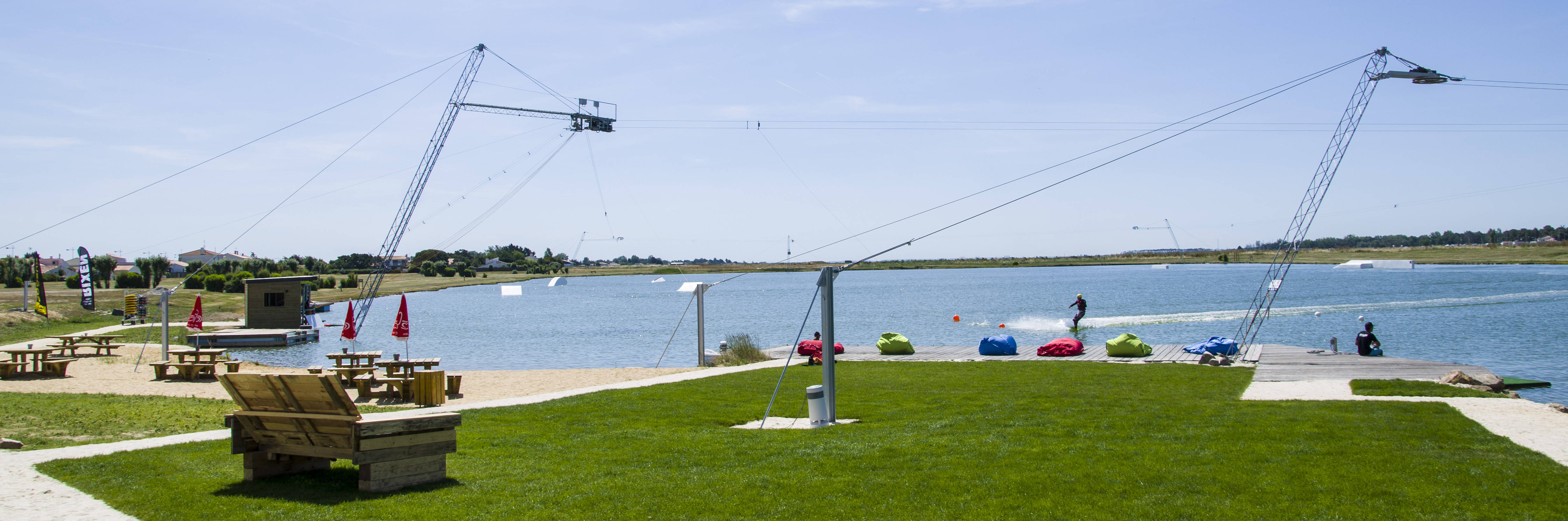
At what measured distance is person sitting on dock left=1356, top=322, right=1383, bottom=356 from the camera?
22344 millimetres

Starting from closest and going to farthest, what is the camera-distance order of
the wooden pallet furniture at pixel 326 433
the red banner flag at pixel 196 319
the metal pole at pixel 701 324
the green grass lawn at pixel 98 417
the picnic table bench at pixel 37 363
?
1. the wooden pallet furniture at pixel 326 433
2. the green grass lawn at pixel 98 417
3. the picnic table bench at pixel 37 363
4. the red banner flag at pixel 196 319
5. the metal pole at pixel 701 324

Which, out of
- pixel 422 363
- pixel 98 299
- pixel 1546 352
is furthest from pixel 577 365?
pixel 98 299

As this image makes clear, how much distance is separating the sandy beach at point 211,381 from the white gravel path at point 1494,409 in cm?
1318

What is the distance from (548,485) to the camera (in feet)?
25.1

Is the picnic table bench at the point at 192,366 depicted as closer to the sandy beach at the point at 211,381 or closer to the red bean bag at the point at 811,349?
the sandy beach at the point at 211,381

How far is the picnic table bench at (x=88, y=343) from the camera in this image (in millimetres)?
23688

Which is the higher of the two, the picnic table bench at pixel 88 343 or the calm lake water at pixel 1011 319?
the picnic table bench at pixel 88 343

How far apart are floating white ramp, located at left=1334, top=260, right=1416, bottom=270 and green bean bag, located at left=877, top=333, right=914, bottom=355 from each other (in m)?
147

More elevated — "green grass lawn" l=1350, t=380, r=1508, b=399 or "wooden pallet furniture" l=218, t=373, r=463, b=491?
"wooden pallet furniture" l=218, t=373, r=463, b=491

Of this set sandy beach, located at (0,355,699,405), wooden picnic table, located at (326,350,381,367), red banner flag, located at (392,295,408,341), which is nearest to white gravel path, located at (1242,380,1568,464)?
sandy beach, located at (0,355,699,405)

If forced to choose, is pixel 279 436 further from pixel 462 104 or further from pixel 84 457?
pixel 462 104

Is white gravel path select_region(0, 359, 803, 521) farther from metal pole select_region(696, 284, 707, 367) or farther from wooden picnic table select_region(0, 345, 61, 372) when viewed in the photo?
metal pole select_region(696, 284, 707, 367)

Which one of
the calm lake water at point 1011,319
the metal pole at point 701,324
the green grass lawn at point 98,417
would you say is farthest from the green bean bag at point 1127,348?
the green grass lawn at point 98,417

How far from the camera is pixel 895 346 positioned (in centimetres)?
2564
